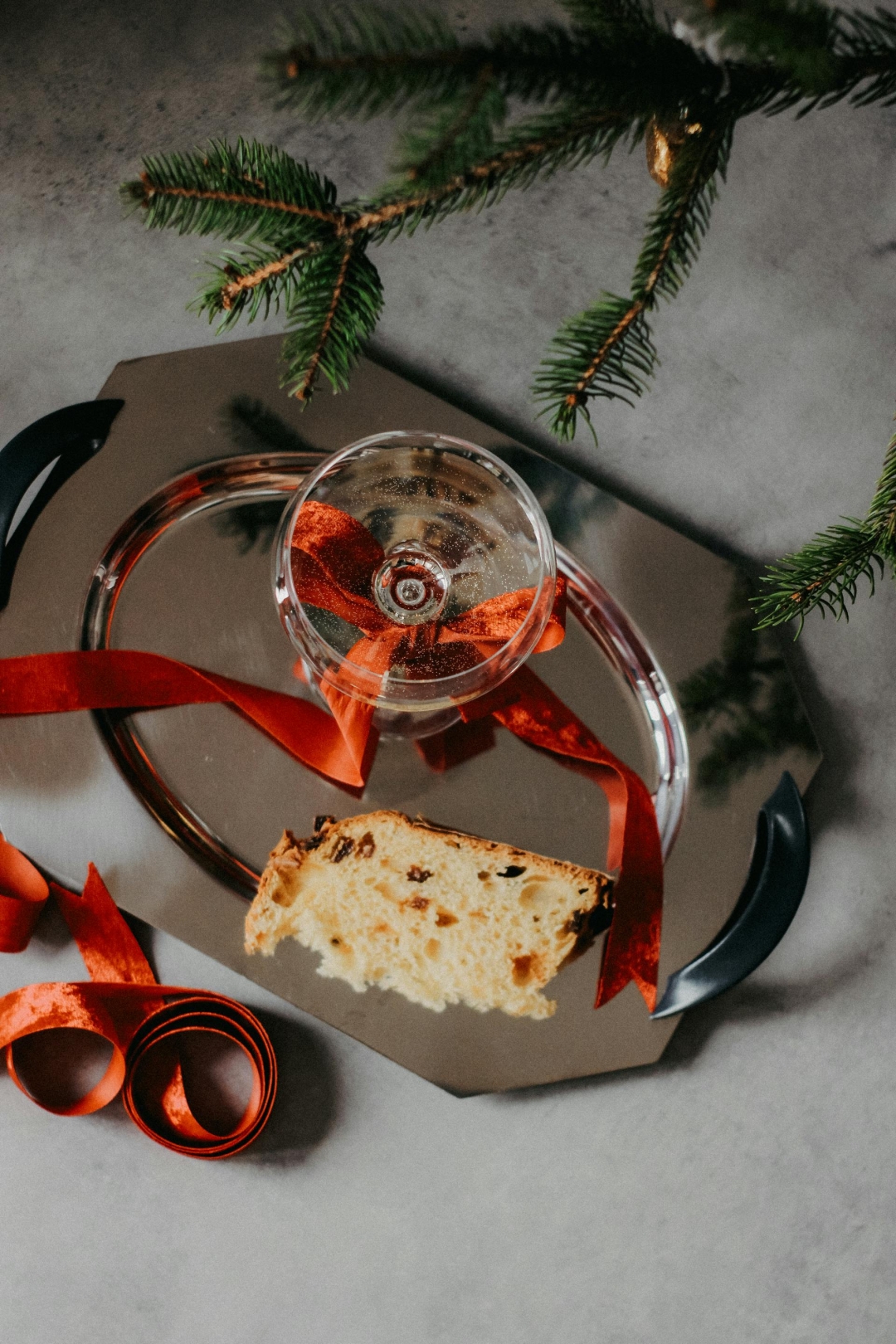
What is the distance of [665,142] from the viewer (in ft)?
1.09

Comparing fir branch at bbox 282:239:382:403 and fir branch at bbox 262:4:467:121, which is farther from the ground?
fir branch at bbox 262:4:467:121

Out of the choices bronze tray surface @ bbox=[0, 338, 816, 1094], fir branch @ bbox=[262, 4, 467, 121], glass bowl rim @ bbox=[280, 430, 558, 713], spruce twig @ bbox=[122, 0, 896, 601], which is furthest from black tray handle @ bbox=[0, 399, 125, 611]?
fir branch @ bbox=[262, 4, 467, 121]

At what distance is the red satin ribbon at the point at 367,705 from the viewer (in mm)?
462

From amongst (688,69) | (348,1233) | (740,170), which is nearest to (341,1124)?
(348,1233)

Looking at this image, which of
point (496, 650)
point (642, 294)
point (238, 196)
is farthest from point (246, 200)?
point (496, 650)

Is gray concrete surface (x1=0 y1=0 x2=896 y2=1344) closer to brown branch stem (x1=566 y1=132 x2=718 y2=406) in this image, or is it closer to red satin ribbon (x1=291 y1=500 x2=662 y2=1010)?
red satin ribbon (x1=291 y1=500 x2=662 y2=1010)

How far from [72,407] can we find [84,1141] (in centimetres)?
37

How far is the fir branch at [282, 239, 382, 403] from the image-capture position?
11.1 inches

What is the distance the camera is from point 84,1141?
482 mm

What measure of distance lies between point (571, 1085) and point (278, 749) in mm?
227

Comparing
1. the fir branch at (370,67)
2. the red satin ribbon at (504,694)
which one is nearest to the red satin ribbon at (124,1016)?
the red satin ribbon at (504,694)

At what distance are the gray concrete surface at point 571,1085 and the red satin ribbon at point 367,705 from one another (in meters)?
0.09

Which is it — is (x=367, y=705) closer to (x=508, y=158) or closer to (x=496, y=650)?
(x=496, y=650)

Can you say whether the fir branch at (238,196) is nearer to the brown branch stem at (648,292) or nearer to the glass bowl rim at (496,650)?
the brown branch stem at (648,292)
